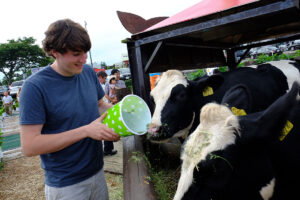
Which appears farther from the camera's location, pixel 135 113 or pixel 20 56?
pixel 20 56

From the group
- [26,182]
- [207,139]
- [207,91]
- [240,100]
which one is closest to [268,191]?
[207,139]

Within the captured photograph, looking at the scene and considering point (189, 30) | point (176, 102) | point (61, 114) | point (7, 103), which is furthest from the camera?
point (7, 103)

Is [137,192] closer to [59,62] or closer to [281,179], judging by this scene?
[281,179]

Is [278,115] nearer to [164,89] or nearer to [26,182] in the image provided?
[164,89]

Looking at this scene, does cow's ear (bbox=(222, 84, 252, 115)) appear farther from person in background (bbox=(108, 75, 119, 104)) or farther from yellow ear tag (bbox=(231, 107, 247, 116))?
person in background (bbox=(108, 75, 119, 104))

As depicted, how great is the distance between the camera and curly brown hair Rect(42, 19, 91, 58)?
4.55 feet

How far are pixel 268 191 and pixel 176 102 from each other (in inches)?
64.2

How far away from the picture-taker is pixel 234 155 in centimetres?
118

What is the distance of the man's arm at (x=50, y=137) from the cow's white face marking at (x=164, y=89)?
4.07 ft

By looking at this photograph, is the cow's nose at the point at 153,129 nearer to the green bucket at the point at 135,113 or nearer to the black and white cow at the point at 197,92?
the black and white cow at the point at 197,92

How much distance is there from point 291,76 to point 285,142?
2.02m

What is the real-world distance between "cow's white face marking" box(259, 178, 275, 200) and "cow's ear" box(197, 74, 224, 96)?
1.79m

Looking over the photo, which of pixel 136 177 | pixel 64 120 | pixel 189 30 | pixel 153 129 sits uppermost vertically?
pixel 189 30

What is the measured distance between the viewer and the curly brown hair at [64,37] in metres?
1.39
